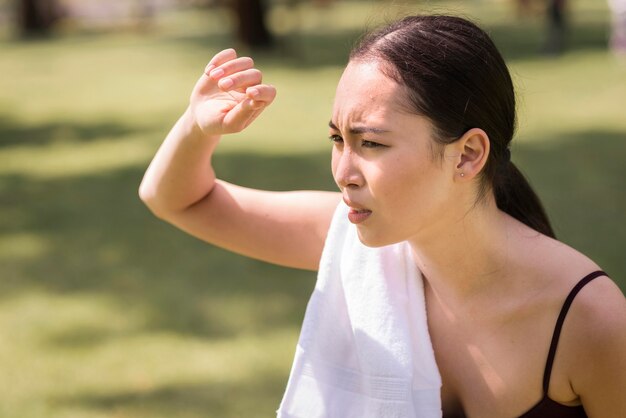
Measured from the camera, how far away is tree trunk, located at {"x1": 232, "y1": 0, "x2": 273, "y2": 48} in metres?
16.1

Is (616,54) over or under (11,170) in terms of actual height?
under

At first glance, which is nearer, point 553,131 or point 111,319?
point 111,319

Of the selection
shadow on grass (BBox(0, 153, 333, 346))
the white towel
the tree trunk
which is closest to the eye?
the white towel

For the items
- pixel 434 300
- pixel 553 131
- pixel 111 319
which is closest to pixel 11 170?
pixel 111 319

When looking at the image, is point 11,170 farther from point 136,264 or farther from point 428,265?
point 428,265

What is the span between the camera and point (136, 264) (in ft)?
20.2

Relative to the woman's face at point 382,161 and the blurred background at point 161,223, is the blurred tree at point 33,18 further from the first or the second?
the woman's face at point 382,161

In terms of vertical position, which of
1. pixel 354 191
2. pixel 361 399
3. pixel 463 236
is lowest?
pixel 361 399

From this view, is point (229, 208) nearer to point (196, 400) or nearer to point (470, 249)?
point (470, 249)

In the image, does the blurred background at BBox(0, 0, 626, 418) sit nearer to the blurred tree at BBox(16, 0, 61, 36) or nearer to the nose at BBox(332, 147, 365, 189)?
the nose at BBox(332, 147, 365, 189)

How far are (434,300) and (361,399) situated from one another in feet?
0.97

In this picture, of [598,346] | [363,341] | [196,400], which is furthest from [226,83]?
[196,400]

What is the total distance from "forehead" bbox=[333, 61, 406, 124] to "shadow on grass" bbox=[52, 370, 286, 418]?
229 cm

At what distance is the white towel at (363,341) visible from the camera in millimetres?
2285
